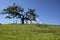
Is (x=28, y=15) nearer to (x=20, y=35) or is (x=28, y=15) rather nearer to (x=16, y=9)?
(x=16, y=9)

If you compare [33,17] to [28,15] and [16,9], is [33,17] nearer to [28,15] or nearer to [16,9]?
[28,15]

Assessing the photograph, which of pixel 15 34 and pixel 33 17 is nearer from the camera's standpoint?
pixel 15 34

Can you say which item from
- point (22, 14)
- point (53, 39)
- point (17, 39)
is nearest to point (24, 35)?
point (17, 39)

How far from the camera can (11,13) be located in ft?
211

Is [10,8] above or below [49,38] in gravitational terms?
above

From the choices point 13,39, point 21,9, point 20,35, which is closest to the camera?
point 13,39

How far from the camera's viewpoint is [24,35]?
29188 millimetres

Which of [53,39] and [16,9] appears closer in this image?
[53,39]

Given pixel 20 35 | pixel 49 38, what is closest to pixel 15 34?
pixel 20 35

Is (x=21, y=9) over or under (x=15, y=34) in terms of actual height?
over

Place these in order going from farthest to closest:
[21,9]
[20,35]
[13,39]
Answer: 1. [21,9]
2. [20,35]
3. [13,39]

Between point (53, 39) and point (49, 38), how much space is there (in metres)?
0.85

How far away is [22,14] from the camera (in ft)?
210

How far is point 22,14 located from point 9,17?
17.5 ft
